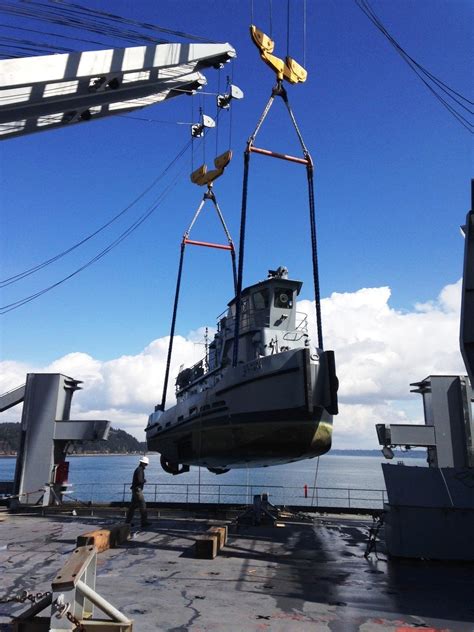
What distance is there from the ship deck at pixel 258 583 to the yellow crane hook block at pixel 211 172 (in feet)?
47.5

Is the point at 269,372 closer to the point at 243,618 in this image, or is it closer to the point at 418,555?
the point at 418,555

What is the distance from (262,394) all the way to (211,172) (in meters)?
11.7

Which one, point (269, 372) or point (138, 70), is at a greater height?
point (138, 70)

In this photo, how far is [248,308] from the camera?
57.3 ft

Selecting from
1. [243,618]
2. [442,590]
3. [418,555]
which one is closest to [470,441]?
[418,555]

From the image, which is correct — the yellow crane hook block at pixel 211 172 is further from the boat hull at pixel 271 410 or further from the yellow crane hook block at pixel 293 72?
the boat hull at pixel 271 410

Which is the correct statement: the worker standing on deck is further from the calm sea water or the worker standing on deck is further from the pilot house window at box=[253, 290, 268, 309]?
the pilot house window at box=[253, 290, 268, 309]

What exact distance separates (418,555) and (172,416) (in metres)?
13.1

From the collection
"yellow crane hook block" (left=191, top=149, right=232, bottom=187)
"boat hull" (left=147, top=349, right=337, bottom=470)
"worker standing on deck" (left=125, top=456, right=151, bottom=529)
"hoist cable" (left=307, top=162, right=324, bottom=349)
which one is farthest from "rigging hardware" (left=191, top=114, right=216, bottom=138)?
"worker standing on deck" (left=125, top=456, right=151, bottom=529)

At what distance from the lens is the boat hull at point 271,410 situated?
541 inches

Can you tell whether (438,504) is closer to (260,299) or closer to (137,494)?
(137,494)

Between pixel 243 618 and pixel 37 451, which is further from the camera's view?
pixel 37 451

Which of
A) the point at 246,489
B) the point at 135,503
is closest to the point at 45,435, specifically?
the point at 135,503

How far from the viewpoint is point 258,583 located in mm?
6898
